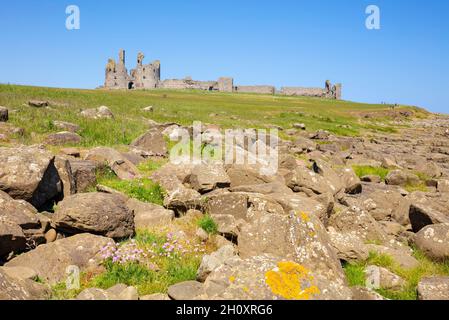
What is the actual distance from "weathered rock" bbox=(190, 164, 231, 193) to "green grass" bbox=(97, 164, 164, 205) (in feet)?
3.31

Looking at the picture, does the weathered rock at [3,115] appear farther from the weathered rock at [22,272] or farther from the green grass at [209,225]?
the weathered rock at [22,272]

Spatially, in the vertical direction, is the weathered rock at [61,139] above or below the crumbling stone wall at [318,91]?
below

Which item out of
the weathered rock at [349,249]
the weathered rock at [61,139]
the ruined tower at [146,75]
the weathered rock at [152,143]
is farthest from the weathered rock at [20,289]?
the ruined tower at [146,75]

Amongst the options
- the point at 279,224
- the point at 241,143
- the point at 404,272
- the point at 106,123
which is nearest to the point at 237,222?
the point at 279,224

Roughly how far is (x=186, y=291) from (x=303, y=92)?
136748mm

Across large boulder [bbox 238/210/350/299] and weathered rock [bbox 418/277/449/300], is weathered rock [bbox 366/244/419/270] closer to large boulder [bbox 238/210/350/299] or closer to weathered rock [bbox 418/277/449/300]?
weathered rock [bbox 418/277/449/300]

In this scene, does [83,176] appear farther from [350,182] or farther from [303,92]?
[303,92]

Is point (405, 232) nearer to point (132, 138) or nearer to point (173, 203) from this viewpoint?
point (173, 203)

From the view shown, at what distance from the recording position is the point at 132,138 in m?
18.8

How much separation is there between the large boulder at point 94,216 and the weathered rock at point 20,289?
1790mm

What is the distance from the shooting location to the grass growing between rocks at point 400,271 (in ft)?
22.1

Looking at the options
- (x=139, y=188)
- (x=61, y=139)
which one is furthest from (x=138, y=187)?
(x=61, y=139)

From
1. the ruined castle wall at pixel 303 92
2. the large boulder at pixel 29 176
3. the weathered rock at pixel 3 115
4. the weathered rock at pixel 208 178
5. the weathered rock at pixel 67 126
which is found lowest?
the weathered rock at pixel 208 178
